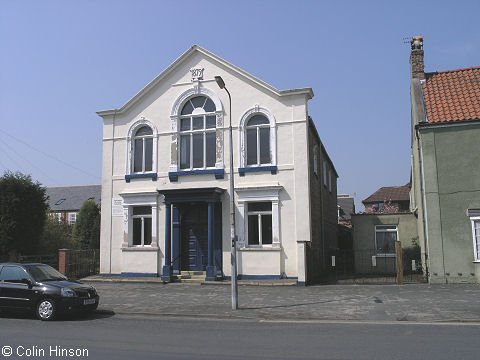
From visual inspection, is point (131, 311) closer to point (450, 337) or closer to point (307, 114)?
point (450, 337)

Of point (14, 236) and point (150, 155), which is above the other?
point (150, 155)

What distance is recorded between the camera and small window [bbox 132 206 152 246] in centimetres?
2308

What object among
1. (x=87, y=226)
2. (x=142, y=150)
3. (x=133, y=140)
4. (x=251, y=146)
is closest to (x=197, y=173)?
(x=251, y=146)

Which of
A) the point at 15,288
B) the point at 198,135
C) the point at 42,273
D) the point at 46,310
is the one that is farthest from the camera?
the point at 198,135

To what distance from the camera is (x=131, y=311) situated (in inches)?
546

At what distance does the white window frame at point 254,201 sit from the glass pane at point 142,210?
4.79m

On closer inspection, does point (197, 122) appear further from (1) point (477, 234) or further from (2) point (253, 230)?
(1) point (477, 234)

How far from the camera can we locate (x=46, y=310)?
12.1 m

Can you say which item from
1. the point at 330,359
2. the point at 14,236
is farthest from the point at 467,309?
the point at 14,236

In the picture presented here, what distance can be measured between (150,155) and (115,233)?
14.2ft

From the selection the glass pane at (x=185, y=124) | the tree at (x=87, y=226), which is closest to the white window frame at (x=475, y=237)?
the glass pane at (x=185, y=124)

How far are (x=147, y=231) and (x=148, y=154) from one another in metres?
3.92

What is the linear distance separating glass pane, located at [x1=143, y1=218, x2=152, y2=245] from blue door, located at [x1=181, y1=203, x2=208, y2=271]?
6.20ft

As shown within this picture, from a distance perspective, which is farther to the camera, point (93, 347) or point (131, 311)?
point (131, 311)
